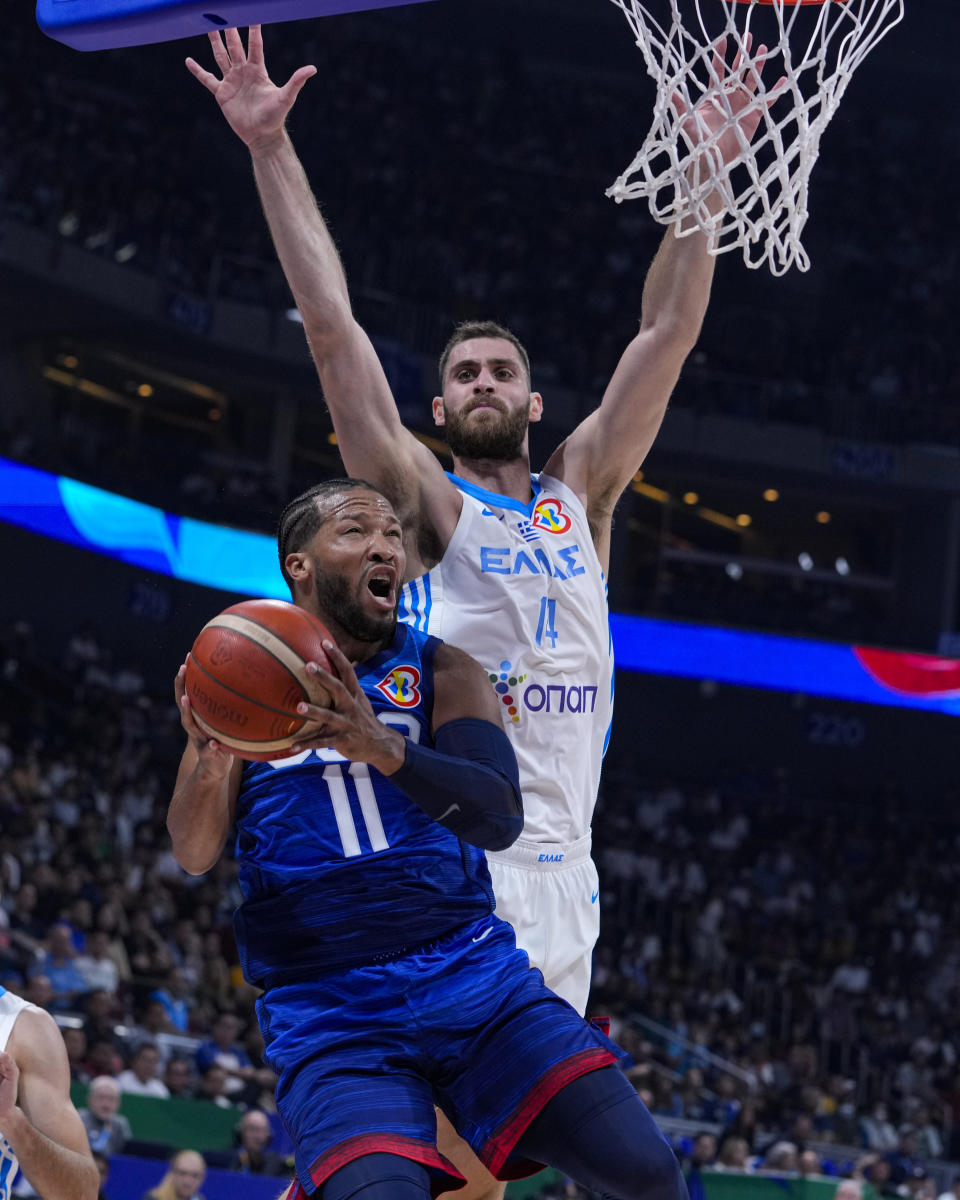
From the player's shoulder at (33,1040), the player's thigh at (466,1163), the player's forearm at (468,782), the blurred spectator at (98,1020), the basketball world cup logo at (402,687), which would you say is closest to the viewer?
the player's forearm at (468,782)

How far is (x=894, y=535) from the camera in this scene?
80.0 feet

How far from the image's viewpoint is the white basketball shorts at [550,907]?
3662 mm

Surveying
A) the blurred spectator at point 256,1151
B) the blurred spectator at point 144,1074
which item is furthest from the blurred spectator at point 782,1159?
the blurred spectator at point 144,1074

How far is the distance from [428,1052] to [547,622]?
129 centimetres

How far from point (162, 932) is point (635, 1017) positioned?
16.2 ft

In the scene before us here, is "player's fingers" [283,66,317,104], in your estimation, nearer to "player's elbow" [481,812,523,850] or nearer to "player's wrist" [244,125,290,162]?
"player's wrist" [244,125,290,162]

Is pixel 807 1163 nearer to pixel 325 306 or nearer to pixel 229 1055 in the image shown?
pixel 229 1055

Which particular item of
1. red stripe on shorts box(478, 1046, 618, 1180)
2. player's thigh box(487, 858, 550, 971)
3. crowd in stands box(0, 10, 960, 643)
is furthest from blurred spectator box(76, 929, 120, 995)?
red stripe on shorts box(478, 1046, 618, 1180)

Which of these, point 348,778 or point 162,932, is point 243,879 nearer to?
point 348,778

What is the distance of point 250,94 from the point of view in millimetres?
3799

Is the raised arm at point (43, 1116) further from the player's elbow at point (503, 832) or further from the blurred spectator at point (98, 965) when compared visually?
the blurred spectator at point (98, 965)

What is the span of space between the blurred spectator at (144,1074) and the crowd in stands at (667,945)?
0.01 metres

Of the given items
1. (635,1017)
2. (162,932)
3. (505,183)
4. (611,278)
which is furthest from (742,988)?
(505,183)

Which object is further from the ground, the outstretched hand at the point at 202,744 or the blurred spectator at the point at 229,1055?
the outstretched hand at the point at 202,744
